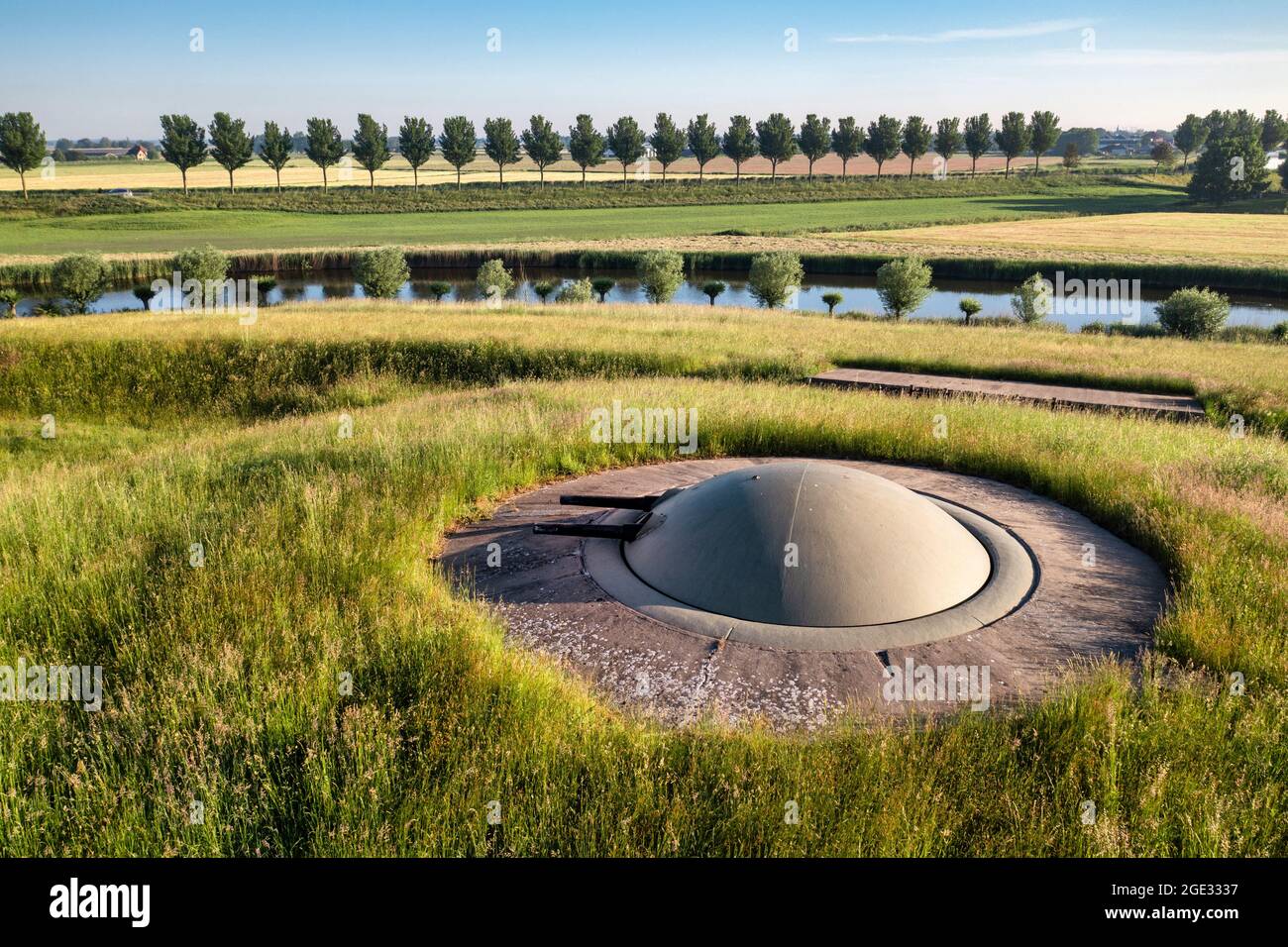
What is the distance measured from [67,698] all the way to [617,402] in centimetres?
835

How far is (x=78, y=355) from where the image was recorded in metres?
19.9

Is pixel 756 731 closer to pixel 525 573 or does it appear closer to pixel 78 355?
pixel 525 573

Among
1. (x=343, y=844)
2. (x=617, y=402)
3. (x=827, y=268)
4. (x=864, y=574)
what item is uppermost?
(x=827, y=268)

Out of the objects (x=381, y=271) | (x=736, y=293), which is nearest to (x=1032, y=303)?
(x=736, y=293)

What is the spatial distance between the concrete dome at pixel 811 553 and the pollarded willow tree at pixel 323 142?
106m

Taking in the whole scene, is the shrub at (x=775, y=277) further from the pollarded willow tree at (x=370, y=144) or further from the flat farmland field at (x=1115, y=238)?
the pollarded willow tree at (x=370, y=144)

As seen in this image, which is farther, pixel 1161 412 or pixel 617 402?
pixel 1161 412

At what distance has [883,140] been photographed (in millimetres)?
123125

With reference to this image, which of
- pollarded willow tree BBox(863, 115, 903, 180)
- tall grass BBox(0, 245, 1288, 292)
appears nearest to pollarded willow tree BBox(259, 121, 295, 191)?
tall grass BBox(0, 245, 1288, 292)

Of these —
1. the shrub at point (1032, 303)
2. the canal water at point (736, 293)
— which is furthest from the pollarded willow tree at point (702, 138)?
the shrub at point (1032, 303)

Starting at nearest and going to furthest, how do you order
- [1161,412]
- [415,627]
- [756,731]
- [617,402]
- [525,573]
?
1. [756,731]
2. [415,627]
3. [525,573]
4. [617,402]
5. [1161,412]

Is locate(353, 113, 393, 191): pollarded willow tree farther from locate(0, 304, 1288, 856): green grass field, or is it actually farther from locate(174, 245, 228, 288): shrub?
locate(0, 304, 1288, 856): green grass field

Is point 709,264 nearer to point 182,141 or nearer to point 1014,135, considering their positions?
point 182,141

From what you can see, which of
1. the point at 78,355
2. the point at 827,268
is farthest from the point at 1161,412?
the point at 827,268
